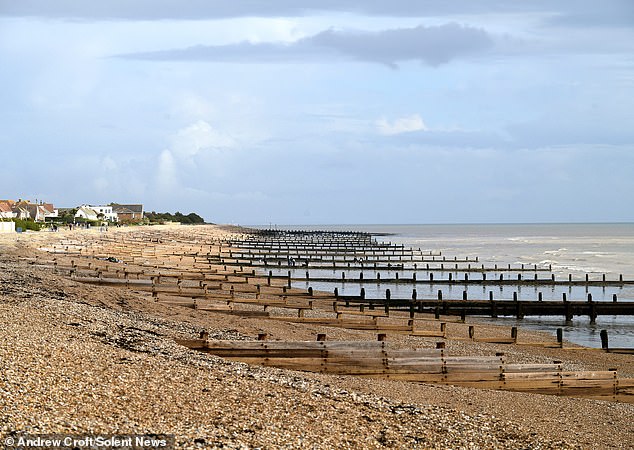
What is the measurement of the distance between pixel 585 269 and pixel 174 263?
42.8m

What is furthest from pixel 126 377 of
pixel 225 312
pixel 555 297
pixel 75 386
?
pixel 555 297

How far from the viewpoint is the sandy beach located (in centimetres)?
1043

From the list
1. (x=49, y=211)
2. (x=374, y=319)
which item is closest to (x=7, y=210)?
(x=49, y=211)

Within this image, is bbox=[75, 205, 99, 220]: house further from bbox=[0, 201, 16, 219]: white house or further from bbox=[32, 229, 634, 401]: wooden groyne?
bbox=[32, 229, 634, 401]: wooden groyne

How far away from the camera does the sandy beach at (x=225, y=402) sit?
10.4 metres

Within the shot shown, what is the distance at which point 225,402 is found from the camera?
39.7 ft

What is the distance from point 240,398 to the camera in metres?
12.5

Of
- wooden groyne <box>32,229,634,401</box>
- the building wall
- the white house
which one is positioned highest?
the white house

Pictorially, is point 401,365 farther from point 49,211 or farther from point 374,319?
point 49,211

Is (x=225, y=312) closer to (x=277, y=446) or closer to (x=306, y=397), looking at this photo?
(x=306, y=397)

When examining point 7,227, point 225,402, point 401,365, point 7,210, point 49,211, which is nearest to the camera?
point 225,402

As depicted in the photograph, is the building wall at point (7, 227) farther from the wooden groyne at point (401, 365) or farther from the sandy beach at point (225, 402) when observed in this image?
the wooden groyne at point (401, 365)

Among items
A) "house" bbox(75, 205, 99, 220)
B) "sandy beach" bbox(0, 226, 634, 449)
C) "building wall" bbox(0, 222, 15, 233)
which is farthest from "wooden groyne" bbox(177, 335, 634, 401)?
"house" bbox(75, 205, 99, 220)

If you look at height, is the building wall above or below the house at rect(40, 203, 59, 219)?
below
